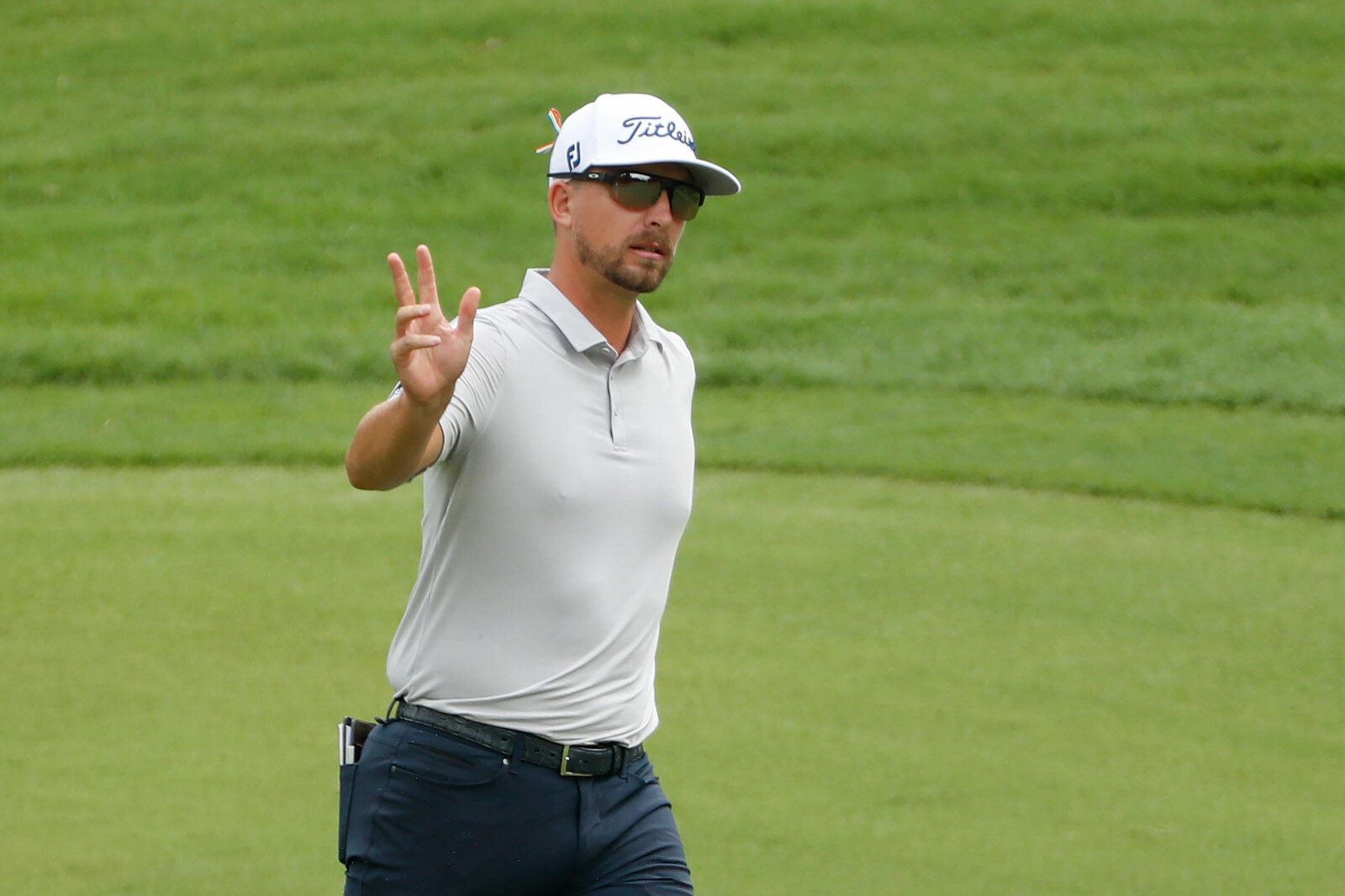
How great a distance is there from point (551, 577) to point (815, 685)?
3.26 m

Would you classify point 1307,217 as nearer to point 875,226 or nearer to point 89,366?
point 875,226

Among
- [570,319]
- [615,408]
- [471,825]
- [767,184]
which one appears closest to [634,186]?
[570,319]

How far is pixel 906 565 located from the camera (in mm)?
7664

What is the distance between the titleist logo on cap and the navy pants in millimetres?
1119

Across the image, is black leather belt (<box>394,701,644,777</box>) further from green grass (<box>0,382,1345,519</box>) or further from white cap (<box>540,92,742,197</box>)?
green grass (<box>0,382,1345,519</box>)

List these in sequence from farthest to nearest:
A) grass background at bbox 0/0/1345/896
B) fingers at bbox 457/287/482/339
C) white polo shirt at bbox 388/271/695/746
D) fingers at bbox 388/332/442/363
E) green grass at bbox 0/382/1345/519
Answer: green grass at bbox 0/382/1345/519 < grass background at bbox 0/0/1345/896 < white polo shirt at bbox 388/271/695/746 < fingers at bbox 457/287/482/339 < fingers at bbox 388/332/442/363

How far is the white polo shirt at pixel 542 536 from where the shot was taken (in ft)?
10.2

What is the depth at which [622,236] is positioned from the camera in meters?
3.34

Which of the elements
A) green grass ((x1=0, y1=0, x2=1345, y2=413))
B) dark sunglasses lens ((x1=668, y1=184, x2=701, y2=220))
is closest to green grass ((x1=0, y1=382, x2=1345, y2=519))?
green grass ((x1=0, y1=0, x2=1345, y2=413))

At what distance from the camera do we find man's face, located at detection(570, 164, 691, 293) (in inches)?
131

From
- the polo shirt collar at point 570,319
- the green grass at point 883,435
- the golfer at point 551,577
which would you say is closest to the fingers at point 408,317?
the golfer at point 551,577

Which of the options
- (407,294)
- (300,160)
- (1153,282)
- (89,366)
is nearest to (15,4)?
(300,160)

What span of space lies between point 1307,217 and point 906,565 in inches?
352

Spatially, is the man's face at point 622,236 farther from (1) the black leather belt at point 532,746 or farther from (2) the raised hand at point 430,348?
(1) the black leather belt at point 532,746
